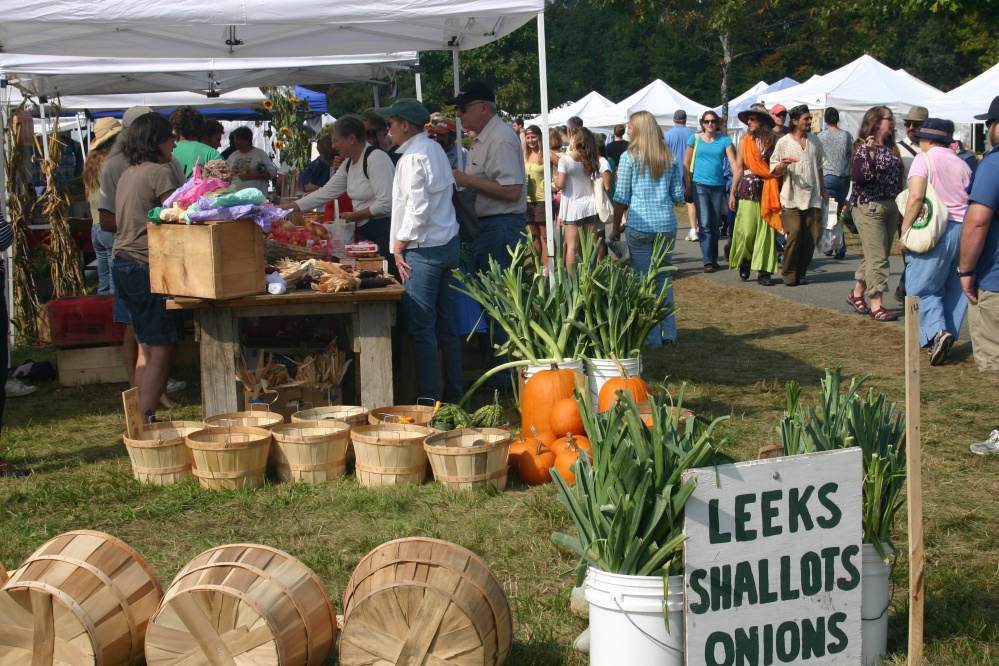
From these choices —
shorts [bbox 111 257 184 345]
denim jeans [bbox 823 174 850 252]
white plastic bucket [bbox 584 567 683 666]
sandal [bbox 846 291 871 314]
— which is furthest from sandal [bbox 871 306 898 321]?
white plastic bucket [bbox 584 567 683 666]

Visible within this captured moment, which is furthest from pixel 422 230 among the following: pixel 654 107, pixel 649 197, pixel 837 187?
pixel 654 107

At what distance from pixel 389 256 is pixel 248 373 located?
1.64m

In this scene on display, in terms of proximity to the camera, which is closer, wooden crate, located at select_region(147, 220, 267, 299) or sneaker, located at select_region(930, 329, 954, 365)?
wooden crate, located at select_region(147, 220, 267, 299)

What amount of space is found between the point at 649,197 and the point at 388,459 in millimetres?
4025

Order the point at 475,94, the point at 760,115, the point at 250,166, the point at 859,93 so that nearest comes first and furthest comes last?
the point at 475,94 → the point at 250,166 → the point at 760,115 → the point at 859,93

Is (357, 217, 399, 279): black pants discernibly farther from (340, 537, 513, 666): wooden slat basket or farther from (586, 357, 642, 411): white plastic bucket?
(340, 537, 513, 666): wooden slat basket

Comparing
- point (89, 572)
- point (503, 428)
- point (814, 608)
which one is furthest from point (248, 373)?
point (814, 608)

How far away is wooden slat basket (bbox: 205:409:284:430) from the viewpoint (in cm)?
483

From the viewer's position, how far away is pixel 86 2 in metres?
5.11

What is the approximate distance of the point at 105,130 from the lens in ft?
25.2

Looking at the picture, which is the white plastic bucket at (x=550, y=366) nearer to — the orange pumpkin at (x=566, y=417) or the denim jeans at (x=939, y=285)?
the orange pumpkin at (x=566, y=417)

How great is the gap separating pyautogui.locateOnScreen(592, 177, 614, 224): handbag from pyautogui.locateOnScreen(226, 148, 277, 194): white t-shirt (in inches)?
128

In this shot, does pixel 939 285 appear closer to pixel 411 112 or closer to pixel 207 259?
pixel 411 112

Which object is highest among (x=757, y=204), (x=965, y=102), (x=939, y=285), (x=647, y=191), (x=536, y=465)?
(x=965, y=102)
